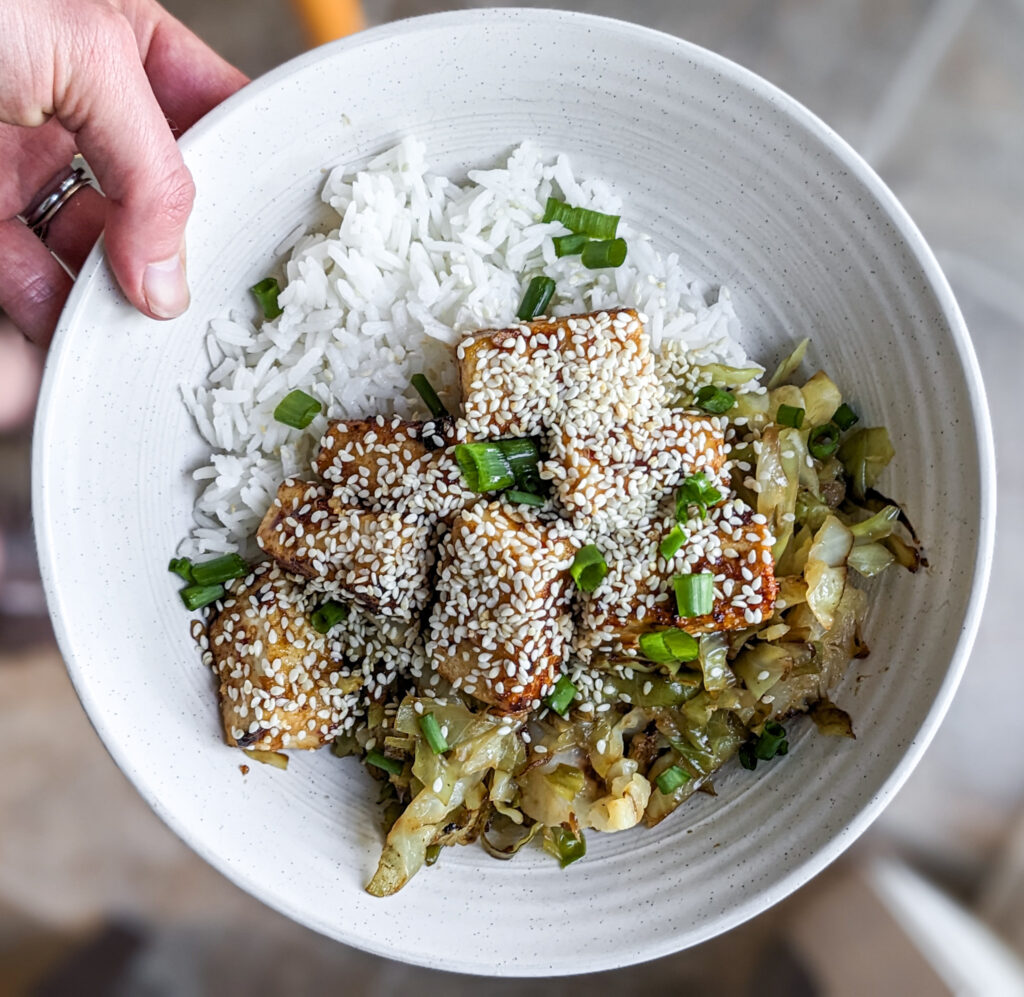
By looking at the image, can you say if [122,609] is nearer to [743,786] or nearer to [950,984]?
[743,786]

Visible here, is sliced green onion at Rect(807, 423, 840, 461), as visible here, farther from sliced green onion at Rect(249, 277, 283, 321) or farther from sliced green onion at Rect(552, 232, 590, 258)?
sliced green onion at Rect(249, 277, 283, 321)

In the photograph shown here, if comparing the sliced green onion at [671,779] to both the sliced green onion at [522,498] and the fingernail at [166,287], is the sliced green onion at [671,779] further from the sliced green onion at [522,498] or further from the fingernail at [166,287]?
the fingernail at [166,287]

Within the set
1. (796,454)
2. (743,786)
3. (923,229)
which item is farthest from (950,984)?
(923,229)

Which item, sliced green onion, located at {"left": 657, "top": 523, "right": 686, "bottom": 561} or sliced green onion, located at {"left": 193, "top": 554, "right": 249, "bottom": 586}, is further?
sliced green onion, located at {"left": 193, "top": 554, "right": 249, "bottom": 586}

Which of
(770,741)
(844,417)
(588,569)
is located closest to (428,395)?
(588,569)

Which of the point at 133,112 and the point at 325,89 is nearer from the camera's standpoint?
the point at 133,112

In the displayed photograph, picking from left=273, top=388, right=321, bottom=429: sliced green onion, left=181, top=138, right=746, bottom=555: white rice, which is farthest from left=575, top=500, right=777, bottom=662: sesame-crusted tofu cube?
left=273, top=388, right=321, bottom=429: sliced green onion

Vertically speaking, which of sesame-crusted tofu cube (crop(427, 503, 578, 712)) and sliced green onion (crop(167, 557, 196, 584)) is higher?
sesame-crusted tofu cube (crop(427, 503, 578, 712))
